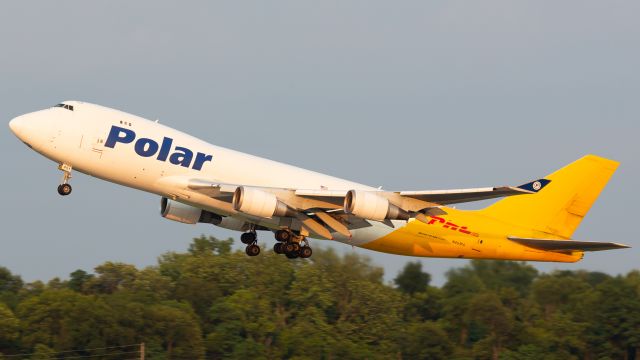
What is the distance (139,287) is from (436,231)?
57.1 m

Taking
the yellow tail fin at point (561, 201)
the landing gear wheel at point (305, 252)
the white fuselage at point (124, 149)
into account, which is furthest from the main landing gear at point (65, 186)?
the yellow tail fin at point (561, 201)

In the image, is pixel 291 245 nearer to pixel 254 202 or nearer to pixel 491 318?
pixel 254 202

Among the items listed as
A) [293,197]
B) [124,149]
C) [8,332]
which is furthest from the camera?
[8,332]

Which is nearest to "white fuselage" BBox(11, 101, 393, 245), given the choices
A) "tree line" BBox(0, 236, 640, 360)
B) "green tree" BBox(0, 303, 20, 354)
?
"tree line" BBox(0, 236, 640, 360)

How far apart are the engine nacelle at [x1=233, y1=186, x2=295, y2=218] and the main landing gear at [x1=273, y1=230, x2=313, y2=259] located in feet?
10.3

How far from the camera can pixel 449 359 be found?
265 ft

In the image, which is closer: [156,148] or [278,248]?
[156,148]

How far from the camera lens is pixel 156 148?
40.3 metres

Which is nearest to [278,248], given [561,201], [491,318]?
[561,201]

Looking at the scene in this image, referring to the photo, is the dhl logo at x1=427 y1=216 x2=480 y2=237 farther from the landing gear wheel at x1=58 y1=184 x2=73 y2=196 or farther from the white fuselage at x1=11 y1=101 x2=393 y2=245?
the landing gear wheel at x1=58 y1=184 x2=73 y2=196

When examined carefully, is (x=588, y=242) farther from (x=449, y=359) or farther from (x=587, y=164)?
(x=449, y=359)

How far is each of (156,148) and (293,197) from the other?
5594mm

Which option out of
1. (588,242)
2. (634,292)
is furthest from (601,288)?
(588,242)

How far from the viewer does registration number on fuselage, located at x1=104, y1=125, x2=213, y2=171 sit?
132ft
